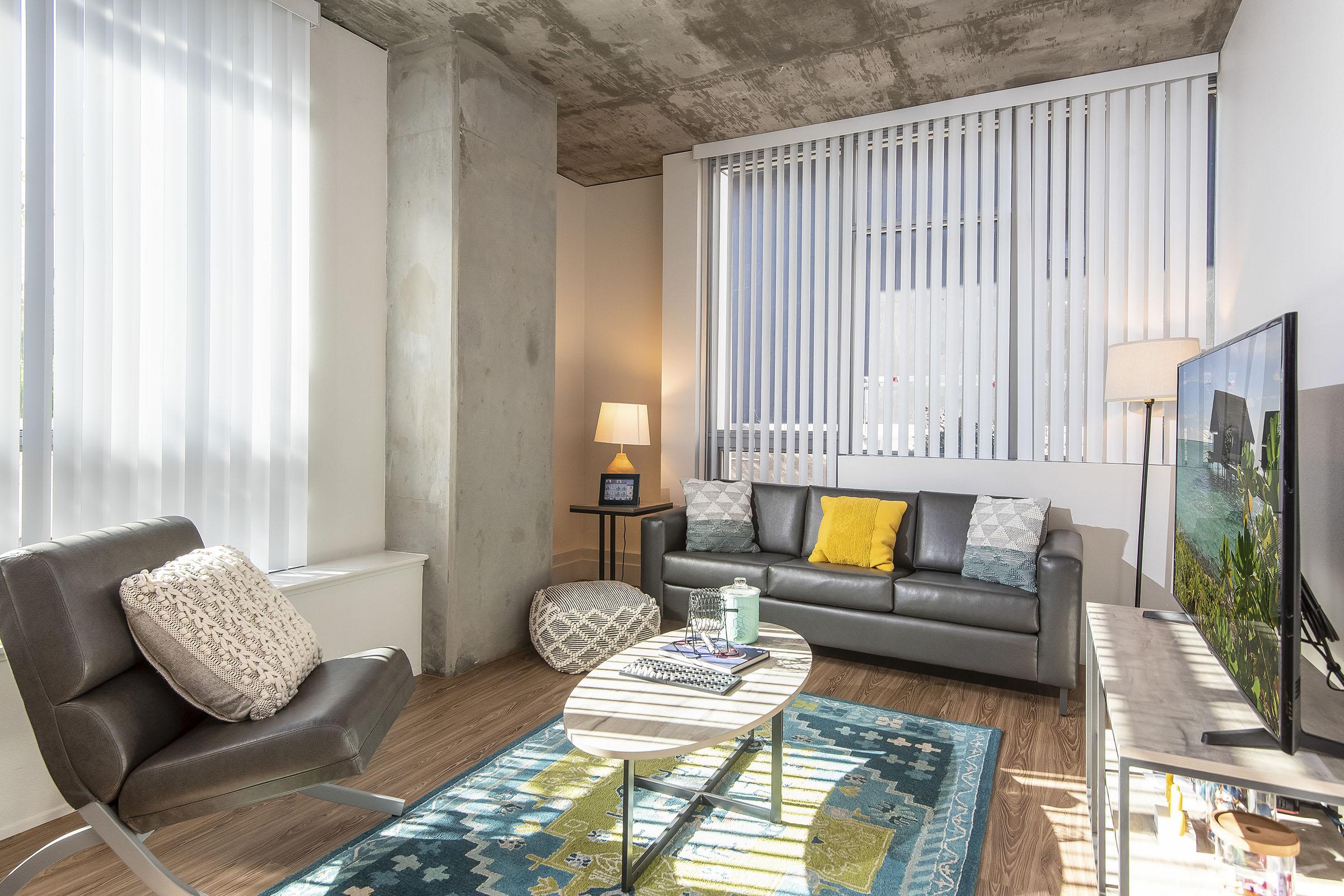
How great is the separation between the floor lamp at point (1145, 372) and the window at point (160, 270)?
351cm

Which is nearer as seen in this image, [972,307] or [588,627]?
[588,627]

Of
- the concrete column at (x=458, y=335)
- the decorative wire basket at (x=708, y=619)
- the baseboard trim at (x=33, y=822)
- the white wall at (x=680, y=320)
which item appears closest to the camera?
the baseboard trim at (x=33, y=822)

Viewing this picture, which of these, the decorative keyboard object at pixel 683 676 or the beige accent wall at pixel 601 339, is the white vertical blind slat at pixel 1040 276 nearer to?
the beige accent wall at pixel 601 339

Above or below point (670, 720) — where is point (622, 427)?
above

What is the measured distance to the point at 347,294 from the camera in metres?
3.47

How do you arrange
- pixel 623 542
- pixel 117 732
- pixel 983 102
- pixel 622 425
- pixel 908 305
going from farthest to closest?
pixel 623 542 < pixel 622 425 < pixel 908 305 < pixel 983 102 < pixel 117 732

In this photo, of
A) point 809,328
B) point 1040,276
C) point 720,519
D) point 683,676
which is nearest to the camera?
point 683,676

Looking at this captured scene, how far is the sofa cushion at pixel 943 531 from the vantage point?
12.5ft

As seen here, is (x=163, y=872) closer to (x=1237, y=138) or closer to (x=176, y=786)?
(x=176, y=786)

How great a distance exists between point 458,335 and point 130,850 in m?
2.30

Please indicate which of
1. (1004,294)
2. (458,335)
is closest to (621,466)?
(458,335)

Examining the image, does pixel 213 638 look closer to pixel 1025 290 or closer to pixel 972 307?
pixel 972 307

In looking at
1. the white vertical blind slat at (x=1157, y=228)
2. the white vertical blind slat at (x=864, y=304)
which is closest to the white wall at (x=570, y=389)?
the white vertical blind slat at (x=864, y=304)

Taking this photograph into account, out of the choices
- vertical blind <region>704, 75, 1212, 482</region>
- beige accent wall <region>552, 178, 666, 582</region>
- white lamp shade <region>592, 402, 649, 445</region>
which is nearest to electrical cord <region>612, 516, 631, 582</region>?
beige accent wall <region>552, 178, 666, 582</region>
